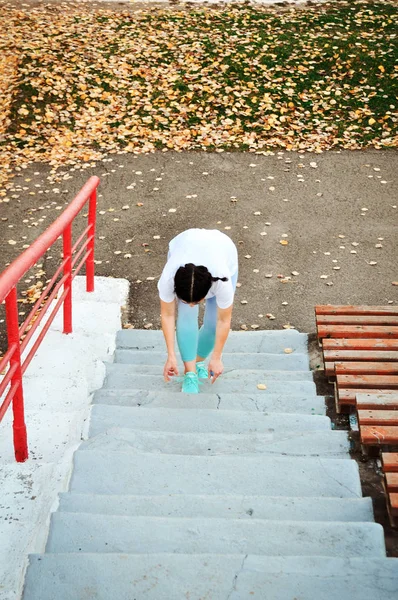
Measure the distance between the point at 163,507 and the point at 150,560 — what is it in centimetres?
47

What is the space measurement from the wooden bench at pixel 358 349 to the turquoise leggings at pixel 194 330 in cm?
78

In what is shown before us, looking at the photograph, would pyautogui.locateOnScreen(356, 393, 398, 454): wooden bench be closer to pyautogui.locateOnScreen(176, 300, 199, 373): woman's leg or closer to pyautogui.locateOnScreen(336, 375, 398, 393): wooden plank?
pyautogui.locateOnScreen(336, 375, 398, 393): wooden plank

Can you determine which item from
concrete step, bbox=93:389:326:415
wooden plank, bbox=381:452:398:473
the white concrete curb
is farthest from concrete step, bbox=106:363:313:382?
wooden plank, bbox=381:452:398:473

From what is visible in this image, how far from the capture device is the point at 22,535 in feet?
8.68

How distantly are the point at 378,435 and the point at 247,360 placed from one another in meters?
1.76

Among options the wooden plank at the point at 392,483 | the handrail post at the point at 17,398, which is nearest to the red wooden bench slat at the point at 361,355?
the wooden plank at the point at 392,483

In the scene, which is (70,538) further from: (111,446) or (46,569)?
(111,446)

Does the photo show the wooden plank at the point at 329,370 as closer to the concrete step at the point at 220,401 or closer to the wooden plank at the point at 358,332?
the concrete step at the point at 220,401

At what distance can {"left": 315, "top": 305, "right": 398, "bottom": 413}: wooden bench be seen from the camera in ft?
12.9

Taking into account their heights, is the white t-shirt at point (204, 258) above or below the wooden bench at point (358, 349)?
above

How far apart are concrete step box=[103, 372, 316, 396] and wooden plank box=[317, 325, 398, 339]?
1.63 feet

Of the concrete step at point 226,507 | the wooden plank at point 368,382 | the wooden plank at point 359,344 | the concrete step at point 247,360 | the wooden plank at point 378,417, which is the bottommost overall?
the concrete step at point 247,360

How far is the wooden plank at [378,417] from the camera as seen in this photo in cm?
342

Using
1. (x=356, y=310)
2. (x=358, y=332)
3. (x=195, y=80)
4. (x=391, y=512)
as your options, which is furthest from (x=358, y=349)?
(x=195, y=80)
